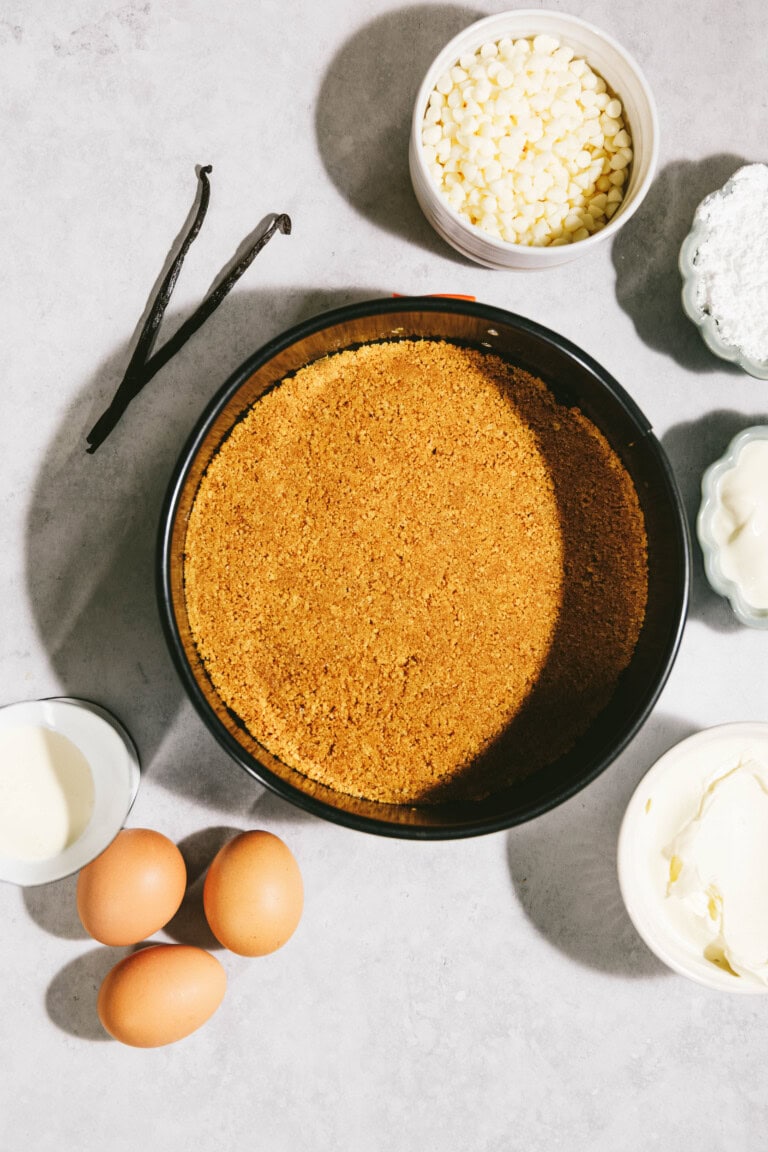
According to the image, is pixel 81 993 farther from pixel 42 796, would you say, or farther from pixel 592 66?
pixel 592 66

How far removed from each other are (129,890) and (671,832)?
558 millimetres

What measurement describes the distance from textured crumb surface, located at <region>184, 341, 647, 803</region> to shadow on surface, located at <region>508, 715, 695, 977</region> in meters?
0.12

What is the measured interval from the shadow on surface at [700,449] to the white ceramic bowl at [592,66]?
225 mm

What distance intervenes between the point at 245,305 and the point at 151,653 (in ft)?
1.26

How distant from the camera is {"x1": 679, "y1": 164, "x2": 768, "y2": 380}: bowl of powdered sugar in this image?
79 cm

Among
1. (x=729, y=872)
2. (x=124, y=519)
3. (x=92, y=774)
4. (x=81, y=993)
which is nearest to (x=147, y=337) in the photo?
(x=124, y=519)

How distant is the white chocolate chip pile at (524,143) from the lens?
2.49 ft

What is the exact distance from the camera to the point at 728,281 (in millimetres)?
791

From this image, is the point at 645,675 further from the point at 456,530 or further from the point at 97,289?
the point at 97,289

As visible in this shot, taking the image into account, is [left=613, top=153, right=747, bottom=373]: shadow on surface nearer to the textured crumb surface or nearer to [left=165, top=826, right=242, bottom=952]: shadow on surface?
the textured crumb surface

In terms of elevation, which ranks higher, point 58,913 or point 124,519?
point 124,519

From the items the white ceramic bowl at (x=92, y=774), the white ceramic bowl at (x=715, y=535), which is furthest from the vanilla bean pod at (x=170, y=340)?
the white ceramic bowl at (x=715, y=535)

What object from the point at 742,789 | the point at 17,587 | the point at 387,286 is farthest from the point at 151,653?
the point at 742,789

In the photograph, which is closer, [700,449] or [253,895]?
[253,895]
